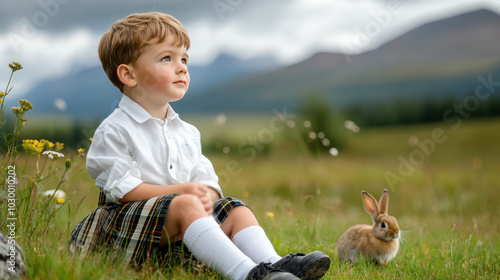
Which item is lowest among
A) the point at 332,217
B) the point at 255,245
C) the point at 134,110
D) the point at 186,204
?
the point at 332,217

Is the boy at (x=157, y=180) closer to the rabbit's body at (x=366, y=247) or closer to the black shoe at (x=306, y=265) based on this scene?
the black shoe at (x=306, y=265)

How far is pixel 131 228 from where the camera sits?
2455mm

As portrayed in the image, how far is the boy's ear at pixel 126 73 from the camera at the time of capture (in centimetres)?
266

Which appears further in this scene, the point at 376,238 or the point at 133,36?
the point at 376,238

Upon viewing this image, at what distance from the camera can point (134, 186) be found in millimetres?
2484

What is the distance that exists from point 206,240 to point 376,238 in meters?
1.20

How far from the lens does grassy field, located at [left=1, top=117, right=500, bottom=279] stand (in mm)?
2369

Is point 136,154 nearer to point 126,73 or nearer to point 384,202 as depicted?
point 126,73

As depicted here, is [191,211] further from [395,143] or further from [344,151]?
[395,143]

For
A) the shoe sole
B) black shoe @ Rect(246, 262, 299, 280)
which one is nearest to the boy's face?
black shoe @ Rect(246, 262, 299, 280)

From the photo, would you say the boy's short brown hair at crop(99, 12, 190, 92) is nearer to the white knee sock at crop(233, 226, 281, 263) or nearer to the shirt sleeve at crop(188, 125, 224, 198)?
the shirt sleeve at crop(188, 125, 224, 198)

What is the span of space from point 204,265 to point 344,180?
30.6 ft

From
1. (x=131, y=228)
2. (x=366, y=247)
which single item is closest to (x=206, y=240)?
(x=131, y=228)

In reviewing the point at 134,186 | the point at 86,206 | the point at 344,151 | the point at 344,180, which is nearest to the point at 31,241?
the point at 134,186
